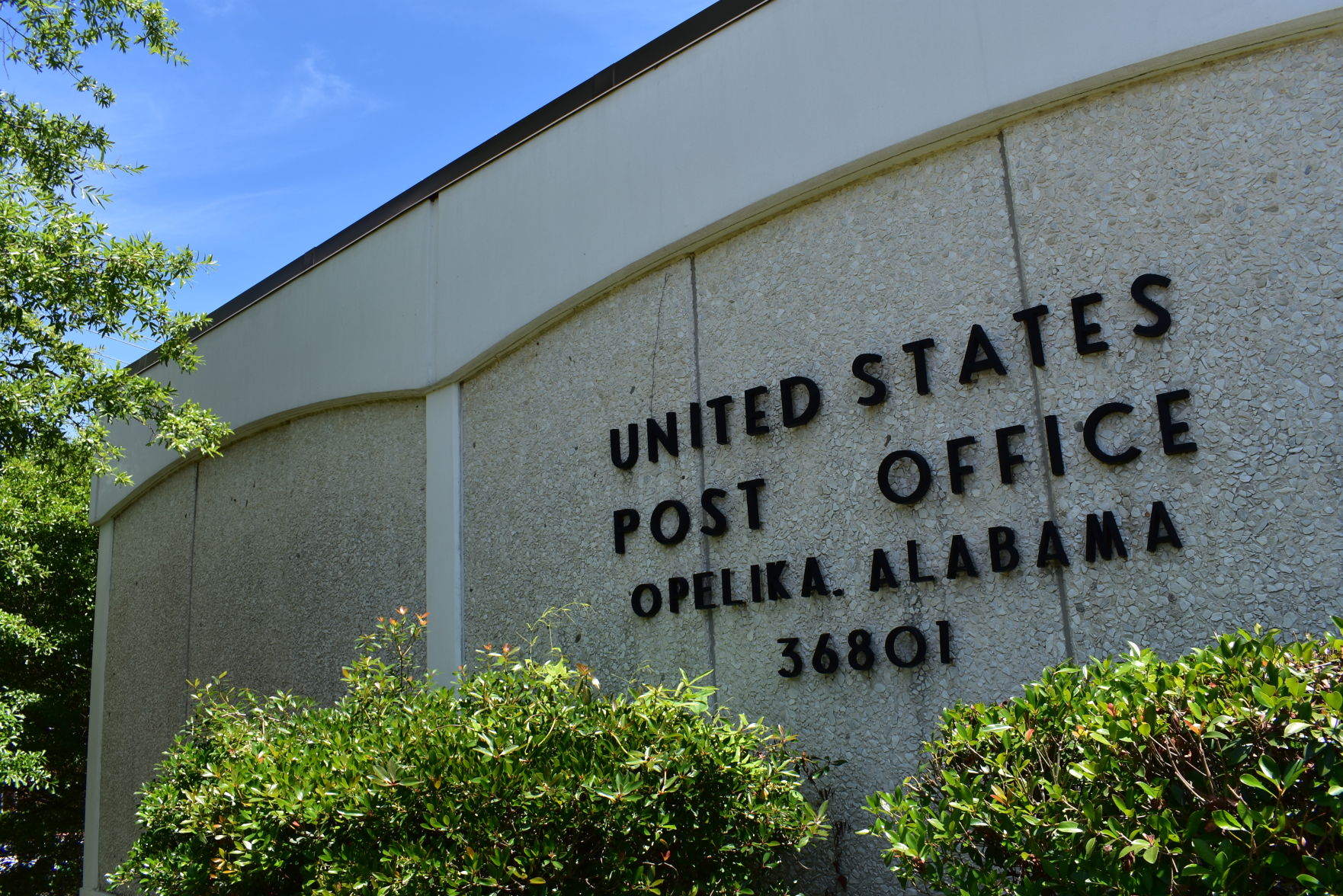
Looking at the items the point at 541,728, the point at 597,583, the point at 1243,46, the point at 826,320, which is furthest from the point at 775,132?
the point at 541,728

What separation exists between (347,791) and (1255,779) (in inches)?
135

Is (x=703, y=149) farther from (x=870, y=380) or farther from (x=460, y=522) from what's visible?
(x=460, y=522)

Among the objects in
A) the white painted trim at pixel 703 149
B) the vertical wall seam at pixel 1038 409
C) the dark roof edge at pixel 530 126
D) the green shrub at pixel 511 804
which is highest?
the dark roof edge at pixel 530 126

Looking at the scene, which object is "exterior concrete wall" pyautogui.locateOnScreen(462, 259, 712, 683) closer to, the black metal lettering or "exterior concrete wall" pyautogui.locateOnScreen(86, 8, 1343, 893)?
"exterior concrete wall" pyautogui.locateOnScreen(86, 8, 1343, 893)

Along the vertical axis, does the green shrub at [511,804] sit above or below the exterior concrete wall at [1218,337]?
below

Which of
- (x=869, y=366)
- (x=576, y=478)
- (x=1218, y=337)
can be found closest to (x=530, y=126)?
(x=576, y=478)

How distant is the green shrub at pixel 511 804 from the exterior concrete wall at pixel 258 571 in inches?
104

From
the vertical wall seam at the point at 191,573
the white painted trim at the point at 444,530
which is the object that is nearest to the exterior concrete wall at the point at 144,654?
the vertical wall seam at the point at 191,573

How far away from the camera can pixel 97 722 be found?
36.8 feet

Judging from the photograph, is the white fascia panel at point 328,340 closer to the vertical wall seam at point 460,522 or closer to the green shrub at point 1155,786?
the vertical wall seam at point 460,522

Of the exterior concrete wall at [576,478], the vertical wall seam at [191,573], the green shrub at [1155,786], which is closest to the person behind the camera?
the green shrub at [1155,786]

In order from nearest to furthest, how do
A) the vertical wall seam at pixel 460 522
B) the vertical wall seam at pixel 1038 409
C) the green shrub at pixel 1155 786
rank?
the green shrub at pixel 1155 786
the vertical wall seam at pixel 1038 409
the vertical wall seam at pixel 460 522

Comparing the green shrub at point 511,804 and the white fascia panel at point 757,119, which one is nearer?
the green shrub at point 511,804

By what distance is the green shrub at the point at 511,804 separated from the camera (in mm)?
4086
